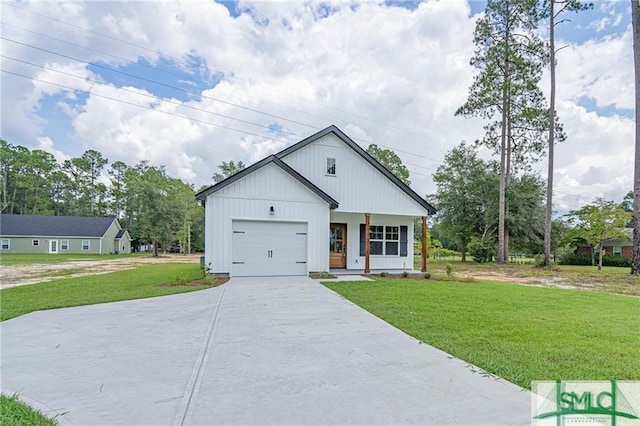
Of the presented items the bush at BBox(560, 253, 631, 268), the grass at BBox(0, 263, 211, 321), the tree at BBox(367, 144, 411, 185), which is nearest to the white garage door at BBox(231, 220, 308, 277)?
the grass at BBox(0, 263, 211, 321)

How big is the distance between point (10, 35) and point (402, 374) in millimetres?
17678

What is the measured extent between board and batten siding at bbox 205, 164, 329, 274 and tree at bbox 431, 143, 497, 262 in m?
19.3

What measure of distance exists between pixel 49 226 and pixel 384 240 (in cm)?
4192

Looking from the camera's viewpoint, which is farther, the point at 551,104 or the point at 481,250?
the point at 481,250

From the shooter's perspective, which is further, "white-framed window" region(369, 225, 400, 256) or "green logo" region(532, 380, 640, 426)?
"white-framed window" region(369, 225, 400, 256)

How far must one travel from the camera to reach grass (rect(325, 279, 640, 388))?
379cm

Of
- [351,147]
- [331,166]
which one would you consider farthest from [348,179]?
[351,147]

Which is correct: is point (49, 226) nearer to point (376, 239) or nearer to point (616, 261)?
point (376, 239)

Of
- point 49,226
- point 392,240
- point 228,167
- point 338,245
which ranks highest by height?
point 228,167

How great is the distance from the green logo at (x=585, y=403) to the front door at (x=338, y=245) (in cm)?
1155

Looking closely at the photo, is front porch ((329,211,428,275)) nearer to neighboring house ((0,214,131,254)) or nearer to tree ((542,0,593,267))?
tree ((542,0,593,267))

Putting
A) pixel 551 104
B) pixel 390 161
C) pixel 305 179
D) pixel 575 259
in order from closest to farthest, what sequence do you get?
1. pixel 305 179
2. pixel 551 104
3. pixel 390 161
4. pixel 575 259

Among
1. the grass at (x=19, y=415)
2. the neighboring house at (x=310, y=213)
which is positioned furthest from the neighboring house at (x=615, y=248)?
the grass at (x=19, y=415)

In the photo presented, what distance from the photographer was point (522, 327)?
18.2 feet
